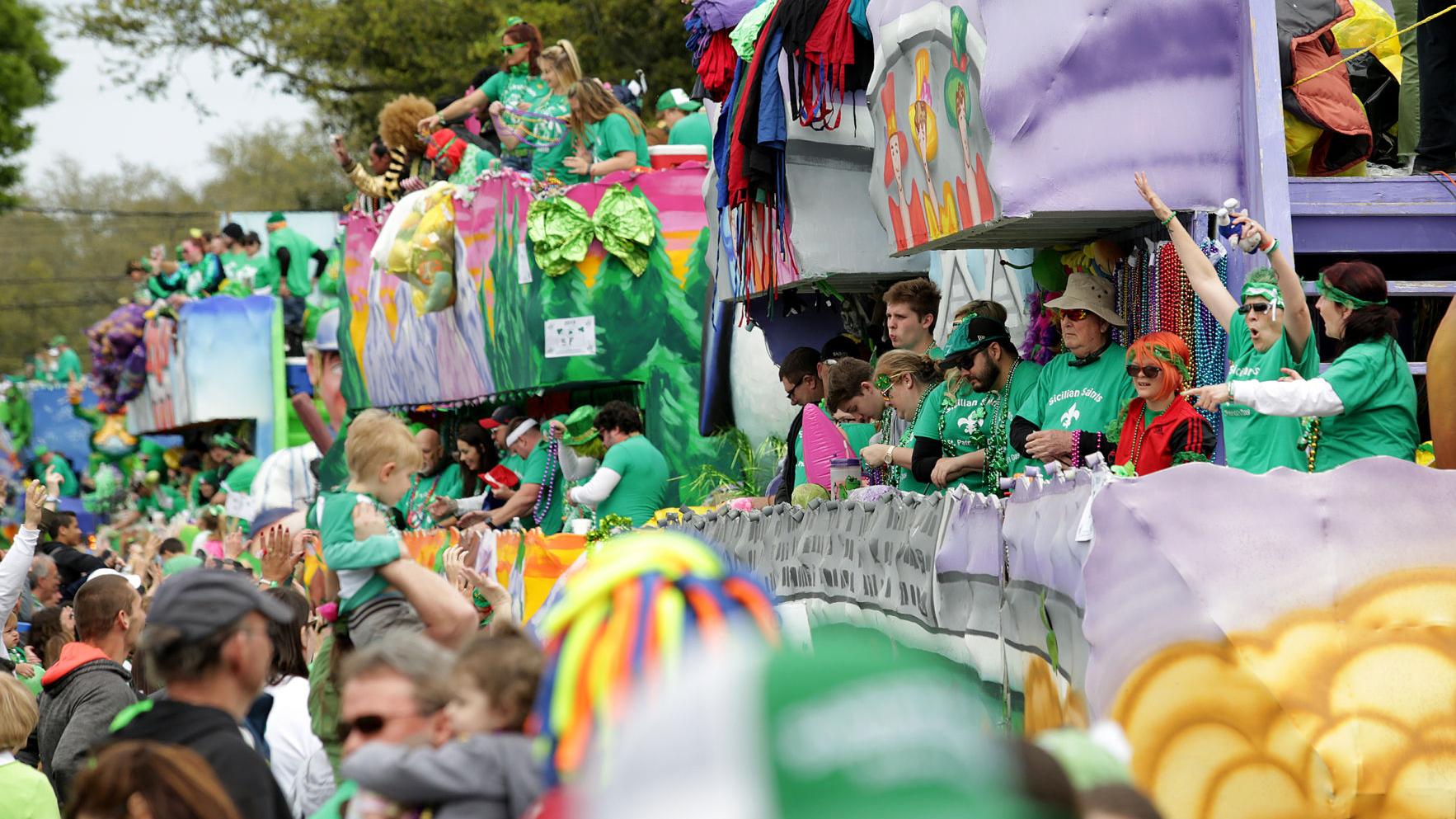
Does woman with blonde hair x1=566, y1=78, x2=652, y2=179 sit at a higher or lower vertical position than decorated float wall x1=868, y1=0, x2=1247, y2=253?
higher

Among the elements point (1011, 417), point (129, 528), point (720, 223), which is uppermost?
point (720, 223)

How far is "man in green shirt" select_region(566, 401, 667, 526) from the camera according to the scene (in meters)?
11.6

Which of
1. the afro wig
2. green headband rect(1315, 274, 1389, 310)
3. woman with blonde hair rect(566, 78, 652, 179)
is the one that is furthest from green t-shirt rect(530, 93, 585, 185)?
green headband rect(1315, 274, 1389, 310)

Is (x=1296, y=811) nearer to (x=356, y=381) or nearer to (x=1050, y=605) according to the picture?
(x=1050, y=605)

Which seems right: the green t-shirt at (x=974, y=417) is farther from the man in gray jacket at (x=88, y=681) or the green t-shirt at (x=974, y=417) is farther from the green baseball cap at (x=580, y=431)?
the green baseball cap at (x=580, y=431)

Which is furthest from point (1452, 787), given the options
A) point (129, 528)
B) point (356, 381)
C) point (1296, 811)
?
point (129, 528)

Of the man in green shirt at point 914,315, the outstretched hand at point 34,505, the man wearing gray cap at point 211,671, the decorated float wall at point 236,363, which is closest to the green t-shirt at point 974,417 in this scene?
the man in green shirt at point 914,315

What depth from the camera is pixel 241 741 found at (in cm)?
381

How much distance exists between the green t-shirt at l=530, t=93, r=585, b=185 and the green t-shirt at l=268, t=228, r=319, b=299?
34.4 ft

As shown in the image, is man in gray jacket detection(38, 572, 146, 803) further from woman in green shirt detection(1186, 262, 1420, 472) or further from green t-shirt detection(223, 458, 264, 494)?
green t-shirt detection(223, 458, 264, 494)

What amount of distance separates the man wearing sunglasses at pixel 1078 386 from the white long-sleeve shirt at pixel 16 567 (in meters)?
4.57

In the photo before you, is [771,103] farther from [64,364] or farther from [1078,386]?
[64,364]

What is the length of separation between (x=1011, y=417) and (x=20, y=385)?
34.2m

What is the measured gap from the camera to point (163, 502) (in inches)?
1099
